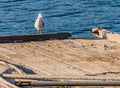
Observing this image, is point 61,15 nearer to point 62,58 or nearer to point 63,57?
point 63,57

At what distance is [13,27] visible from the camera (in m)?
30.4

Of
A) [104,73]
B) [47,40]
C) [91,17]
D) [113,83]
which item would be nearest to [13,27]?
[91,17]

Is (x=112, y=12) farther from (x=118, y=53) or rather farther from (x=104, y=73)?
(x=104, y=73)

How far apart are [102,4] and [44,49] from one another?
22537 mm

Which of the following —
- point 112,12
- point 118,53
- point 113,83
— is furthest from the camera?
point 112,12

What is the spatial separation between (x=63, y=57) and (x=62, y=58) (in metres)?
0.12

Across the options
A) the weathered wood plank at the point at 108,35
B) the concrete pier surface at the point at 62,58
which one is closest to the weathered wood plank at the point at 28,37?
the concrete pier surface at the point at 62,58

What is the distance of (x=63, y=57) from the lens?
1474 centimetres

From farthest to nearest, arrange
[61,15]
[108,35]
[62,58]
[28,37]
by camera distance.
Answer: [61,15] → [108,35] → [28,37] → [62,58]

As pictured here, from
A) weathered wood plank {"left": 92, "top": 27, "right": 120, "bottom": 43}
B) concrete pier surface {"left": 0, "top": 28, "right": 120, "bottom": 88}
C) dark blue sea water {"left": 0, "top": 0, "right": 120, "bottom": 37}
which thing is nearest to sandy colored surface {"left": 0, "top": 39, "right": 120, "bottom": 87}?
concrete pier surface {"left": 0, "top": 28, "right": 120, "bottom": 88}

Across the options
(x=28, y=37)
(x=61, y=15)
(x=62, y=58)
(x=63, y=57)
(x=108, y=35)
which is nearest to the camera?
(x=62, y=58)

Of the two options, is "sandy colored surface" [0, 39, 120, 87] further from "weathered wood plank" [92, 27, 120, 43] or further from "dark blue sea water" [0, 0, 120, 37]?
"dark blue sea water" [0, 0, 120, 37]

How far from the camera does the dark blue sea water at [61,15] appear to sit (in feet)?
98.0

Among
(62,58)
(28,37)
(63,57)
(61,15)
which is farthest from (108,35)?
(61,15)
